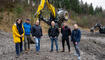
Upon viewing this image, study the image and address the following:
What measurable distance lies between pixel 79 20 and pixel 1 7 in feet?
117

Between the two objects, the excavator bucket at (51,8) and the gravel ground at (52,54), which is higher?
the excavator bucket at (51,8)

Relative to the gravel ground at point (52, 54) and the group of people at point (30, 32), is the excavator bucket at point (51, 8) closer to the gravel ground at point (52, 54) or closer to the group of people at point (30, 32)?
the gravel ground at point (52, 54)

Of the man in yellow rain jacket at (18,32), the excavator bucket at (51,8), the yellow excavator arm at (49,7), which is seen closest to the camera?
the man in yellow rain jacket at (18,32)

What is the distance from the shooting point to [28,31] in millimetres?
7285

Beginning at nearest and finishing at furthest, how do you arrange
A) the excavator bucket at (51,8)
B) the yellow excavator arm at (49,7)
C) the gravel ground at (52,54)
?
the gravel ground at (52,54)
the yellow excavator arm at (49,7)
the excavator bucket at (51,8)

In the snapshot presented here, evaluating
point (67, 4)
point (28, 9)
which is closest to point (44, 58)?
point (28, 9)

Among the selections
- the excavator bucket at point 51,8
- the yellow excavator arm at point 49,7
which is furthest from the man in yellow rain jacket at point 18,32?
the excavator bucket at point 51,8

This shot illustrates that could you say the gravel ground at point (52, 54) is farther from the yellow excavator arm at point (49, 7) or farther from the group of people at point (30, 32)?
the yellow excavator arm at point (49, 7)

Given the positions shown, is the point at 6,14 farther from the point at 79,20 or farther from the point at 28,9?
the point at 79,20

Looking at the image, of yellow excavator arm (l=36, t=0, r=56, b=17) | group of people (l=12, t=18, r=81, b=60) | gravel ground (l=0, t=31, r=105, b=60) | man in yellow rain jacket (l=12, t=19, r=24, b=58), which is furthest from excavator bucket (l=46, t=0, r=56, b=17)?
man in yellow rain jacket (l=12, t=19, r=24, b=58)

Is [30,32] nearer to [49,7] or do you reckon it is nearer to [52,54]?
[52,54]

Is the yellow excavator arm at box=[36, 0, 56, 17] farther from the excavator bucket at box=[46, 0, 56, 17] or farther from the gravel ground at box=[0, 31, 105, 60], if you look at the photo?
the gravel ground at box=[0, 31, 105, 60]

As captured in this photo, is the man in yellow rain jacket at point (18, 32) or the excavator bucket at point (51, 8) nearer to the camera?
the man in yellow rain jacket at point (18, 32)

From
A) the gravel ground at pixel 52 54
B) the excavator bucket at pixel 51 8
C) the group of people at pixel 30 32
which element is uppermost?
the excavator bucket at pixel 51 8
